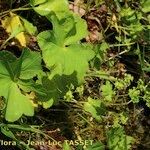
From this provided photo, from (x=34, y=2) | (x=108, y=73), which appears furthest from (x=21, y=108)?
(x=108, y=73)

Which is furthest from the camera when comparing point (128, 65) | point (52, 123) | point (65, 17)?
point (128, 65)

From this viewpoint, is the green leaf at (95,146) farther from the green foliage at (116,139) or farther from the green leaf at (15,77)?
the green leaf at (15,77)

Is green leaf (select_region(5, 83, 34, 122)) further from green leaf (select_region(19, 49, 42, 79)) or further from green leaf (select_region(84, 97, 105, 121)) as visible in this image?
green leaf (select_region(84, 97, 105, 121))

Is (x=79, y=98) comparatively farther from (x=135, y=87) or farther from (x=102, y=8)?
(x=102, y=8)

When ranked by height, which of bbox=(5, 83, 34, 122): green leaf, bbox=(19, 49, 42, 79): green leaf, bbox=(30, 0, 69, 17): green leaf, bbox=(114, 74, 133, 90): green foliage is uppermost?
bbox=(30, 0, 69, 17): green leaf

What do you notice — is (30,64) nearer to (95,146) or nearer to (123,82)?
(95,146)

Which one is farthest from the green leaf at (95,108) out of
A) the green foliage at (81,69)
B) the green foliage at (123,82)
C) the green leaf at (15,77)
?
the green leaf at (15,77)

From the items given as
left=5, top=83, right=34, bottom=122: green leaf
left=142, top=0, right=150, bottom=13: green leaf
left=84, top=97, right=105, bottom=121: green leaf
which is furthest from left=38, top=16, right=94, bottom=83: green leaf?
left=142, top=0, right=150, bottom=13: green leaf
